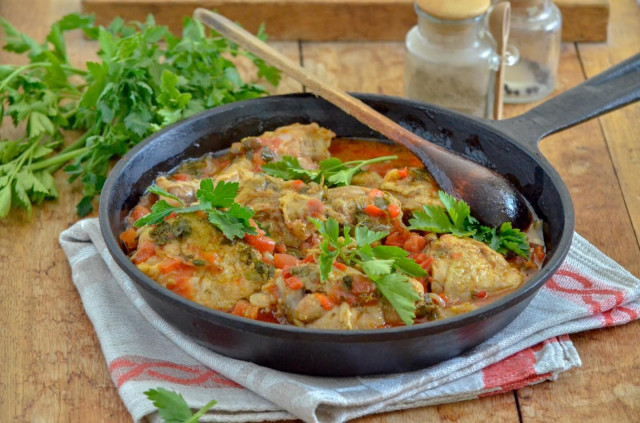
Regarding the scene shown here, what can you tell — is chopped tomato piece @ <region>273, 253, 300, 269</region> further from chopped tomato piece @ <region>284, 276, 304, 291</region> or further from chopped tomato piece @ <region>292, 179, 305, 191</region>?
chopped tomato piece @ <region>292, 179, 305, 191</region>

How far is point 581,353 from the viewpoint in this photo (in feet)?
11.4

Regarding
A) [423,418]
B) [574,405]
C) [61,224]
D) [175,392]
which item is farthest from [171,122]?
[574,405]

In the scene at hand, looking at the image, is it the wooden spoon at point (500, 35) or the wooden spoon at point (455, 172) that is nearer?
the wooden spoon at point (455, 172)

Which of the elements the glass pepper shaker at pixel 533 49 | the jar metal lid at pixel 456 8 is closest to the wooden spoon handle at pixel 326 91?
the jar metal lid at pixel 456 8

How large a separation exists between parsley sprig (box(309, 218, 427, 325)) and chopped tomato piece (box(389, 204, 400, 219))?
0.19 metres

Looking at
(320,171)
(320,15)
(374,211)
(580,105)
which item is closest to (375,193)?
(374,211)

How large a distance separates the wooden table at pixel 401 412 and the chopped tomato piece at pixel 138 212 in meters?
0.40

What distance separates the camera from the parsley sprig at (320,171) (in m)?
3.86

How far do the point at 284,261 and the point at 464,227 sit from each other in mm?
715

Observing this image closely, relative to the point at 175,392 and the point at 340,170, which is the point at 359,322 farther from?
the point at 340,170

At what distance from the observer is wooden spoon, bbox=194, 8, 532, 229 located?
3.65 m

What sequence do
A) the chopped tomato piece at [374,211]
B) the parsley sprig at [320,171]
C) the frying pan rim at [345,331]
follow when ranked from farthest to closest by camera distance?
the parsley sprig at [320,171] < the chopped tomato piece at [374,211] < the frying pan rim at [345,331]

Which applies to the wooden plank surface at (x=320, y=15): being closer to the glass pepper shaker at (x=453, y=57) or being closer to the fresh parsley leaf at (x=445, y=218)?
the glass pepper shaker at (x=453, y=57)

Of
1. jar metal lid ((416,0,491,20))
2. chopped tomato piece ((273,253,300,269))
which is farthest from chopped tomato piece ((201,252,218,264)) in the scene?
jar metal lid ((416,0,491,20))
